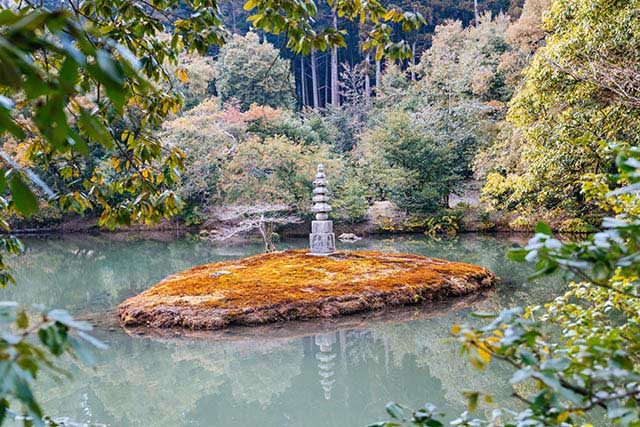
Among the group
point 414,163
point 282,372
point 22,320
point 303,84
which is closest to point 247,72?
point 303,84

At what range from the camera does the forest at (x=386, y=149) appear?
0.58 metres

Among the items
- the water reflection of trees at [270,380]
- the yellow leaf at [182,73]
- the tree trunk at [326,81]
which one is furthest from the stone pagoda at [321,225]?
the tree trunk at [326,81]

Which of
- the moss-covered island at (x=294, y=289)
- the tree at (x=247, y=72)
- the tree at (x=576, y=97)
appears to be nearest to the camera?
the moss-covered island at (x=294, y=289)

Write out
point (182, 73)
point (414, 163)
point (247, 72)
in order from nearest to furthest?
point (182, 73) < point (414, 163) < point (247, 72)

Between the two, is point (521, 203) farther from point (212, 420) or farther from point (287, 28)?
point (287, 28)

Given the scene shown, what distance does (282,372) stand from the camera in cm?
414

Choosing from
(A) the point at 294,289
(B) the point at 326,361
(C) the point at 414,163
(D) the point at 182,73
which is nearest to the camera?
A: (D) the point at 182,73

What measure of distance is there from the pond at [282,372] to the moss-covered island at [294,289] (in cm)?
23

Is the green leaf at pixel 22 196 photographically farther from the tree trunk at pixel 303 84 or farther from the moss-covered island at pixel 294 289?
the tree trunk at pixel 303 84

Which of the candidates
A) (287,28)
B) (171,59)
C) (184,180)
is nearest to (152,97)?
(171,59)

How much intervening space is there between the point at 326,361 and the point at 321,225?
11.8 ft

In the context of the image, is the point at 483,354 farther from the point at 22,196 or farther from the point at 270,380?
the point at 270,380

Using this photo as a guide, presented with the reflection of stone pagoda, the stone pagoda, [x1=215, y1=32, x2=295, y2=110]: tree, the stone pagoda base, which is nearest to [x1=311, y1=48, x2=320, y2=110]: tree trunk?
[x1=215, y1=32, x2=295, y2=110]: tree

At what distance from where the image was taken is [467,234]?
13984 mm
